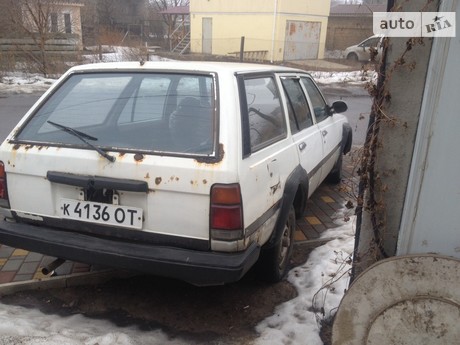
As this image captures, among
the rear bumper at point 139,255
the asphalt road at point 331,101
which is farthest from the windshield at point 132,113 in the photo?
the asphalt road at point 331,101

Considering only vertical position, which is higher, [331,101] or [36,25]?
[36,25]

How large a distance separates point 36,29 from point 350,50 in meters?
18.6

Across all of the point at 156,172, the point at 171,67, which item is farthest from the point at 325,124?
the point at 156,172

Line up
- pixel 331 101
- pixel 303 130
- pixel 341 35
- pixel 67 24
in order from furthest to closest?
pixel 341 35 → pixel 67 24 → pixel 331 101 → pixel 303 130

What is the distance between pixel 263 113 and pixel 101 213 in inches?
52.6

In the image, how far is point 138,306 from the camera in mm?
3059

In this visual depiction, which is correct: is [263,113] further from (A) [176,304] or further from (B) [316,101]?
(B) [316,101]

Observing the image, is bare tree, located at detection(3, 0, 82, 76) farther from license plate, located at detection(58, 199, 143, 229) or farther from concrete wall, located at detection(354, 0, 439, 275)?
concrete wall, located at detection(354, 0, 439, 275)

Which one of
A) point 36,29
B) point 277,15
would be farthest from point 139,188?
point 277,15

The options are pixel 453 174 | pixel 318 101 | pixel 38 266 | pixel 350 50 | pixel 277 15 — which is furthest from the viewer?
pixel 350 50

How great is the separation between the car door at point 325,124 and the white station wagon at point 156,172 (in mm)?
1180

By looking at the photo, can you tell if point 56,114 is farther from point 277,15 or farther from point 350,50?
point 350,50

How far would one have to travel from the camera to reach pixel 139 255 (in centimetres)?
250

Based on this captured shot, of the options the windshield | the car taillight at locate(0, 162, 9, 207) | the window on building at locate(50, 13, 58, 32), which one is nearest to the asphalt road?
the windshield
